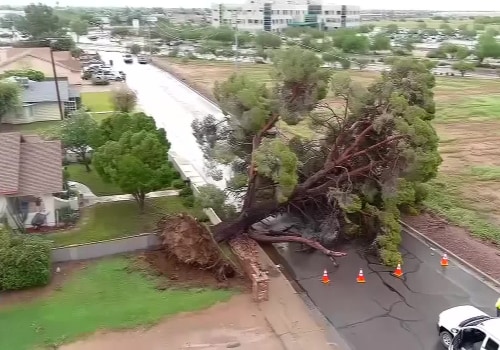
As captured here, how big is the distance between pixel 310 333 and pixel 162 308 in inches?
164

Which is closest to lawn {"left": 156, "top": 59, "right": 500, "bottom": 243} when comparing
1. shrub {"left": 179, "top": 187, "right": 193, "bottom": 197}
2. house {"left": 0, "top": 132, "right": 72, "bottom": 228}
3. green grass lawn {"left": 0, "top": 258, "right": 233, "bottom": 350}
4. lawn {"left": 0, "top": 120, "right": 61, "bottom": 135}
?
shrub {"left": 179, "top": 187, "right": 193, "bottom": 197}

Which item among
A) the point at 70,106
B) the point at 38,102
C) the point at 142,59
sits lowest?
the point at 70,106

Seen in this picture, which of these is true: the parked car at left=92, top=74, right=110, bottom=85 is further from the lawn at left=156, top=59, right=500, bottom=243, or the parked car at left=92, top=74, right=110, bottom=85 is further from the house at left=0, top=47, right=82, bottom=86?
the lawn at left=156, top=59, right=500, bottom=243

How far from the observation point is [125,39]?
385ft

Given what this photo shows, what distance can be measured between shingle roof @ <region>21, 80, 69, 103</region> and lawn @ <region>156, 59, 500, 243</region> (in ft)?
52.4

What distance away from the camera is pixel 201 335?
13.6 meters

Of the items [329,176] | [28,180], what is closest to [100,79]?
[28,180]

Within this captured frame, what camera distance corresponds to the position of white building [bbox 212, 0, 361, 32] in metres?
135

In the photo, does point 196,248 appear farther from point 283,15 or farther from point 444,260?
point 283,15

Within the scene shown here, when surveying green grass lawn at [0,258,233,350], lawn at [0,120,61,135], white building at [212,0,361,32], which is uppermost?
white building at [212,0,361,32]

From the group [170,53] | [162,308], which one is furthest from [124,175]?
[170,53]

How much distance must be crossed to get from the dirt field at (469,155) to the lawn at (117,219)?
10078 mm

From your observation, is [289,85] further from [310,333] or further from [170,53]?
[170,53]

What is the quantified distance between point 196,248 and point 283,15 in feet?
433
